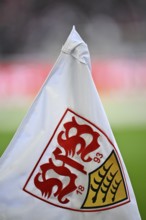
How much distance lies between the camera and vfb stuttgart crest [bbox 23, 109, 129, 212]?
0.98 m

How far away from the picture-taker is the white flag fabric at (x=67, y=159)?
3.18 feet

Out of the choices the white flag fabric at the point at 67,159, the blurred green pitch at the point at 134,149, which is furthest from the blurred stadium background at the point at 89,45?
the white flag fabric at the point at 67,159

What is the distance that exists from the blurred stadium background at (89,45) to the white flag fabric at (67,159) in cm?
42

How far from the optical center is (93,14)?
1.43 meters

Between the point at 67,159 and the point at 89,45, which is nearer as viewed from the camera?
the point at 67,159

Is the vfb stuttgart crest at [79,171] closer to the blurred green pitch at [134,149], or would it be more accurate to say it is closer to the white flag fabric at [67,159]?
the white flag fabric at [67,159]

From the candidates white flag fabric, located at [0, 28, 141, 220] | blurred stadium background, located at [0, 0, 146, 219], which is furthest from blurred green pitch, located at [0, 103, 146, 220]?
white flag fabric, located at [0, 28, 141, 220]

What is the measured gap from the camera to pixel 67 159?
0.99 metres

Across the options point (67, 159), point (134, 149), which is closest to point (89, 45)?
point (134, 149)

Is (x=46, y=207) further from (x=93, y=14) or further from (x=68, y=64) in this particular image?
(x=93, y=14)

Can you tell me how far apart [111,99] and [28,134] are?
55cm

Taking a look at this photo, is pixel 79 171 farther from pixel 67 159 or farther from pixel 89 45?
pixel 89 45

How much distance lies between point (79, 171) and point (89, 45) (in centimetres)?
65

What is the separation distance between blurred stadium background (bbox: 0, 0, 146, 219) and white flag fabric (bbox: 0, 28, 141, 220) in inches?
16.6
